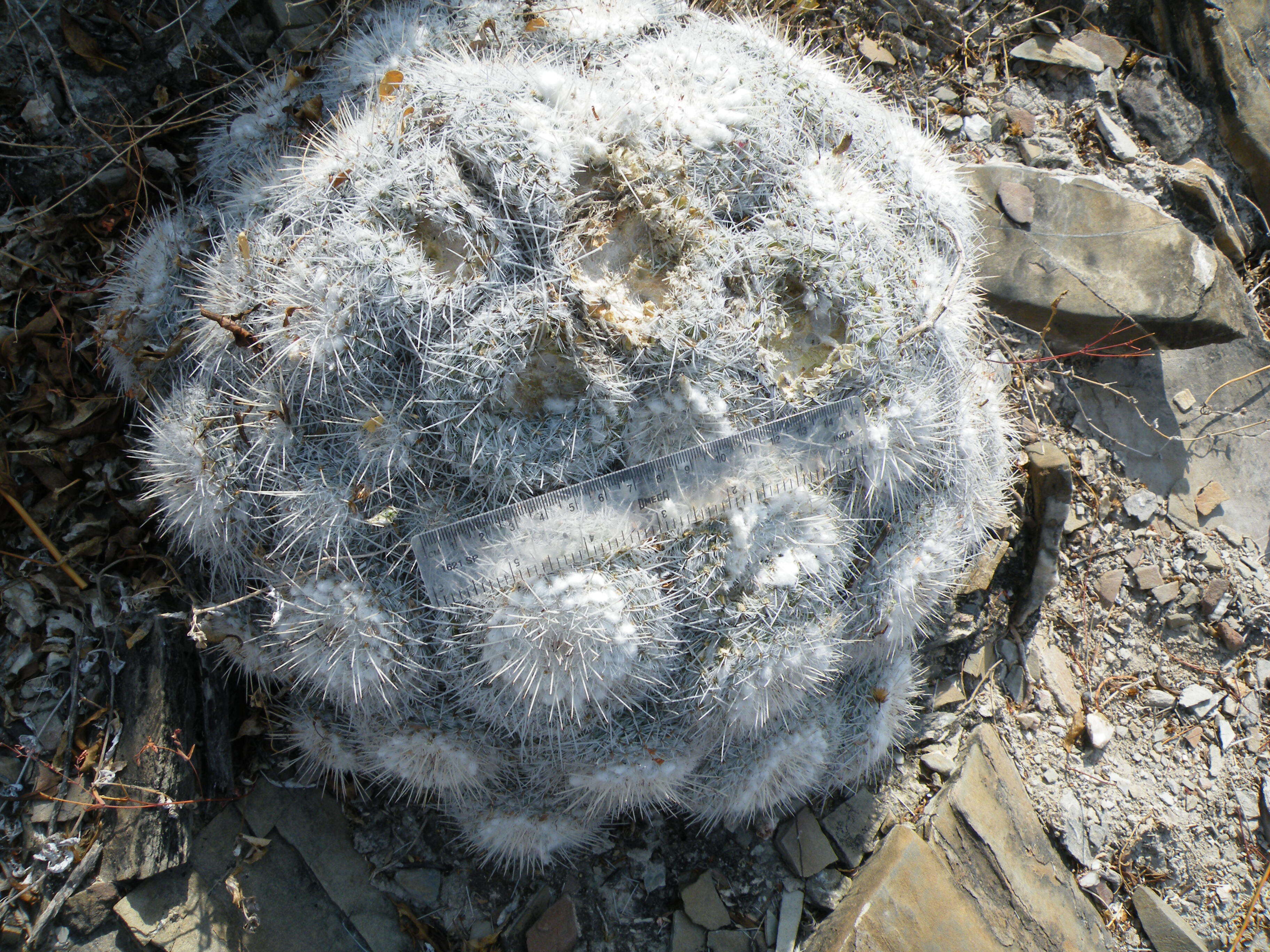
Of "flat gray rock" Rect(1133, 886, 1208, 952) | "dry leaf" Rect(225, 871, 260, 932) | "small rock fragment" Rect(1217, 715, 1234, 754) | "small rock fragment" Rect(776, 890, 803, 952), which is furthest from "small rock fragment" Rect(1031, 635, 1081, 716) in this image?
"dry leaf" Rect(225, 871, 260, 932)

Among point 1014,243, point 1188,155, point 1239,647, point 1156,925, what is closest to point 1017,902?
point 1156,925

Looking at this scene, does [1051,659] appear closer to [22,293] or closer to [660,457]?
[660,457]

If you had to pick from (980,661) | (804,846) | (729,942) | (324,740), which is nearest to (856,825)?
(804,846)

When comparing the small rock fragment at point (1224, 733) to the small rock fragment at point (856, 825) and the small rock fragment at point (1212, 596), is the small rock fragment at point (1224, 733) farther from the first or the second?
the small rock fragment at point (856, 825)

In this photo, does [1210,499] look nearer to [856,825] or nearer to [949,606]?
[949,606]

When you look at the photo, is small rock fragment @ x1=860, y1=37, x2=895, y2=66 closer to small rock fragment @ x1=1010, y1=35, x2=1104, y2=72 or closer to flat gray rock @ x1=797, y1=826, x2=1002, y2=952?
small rock fragment @ x1=1010, y1=35, x2=1104, y2=72
